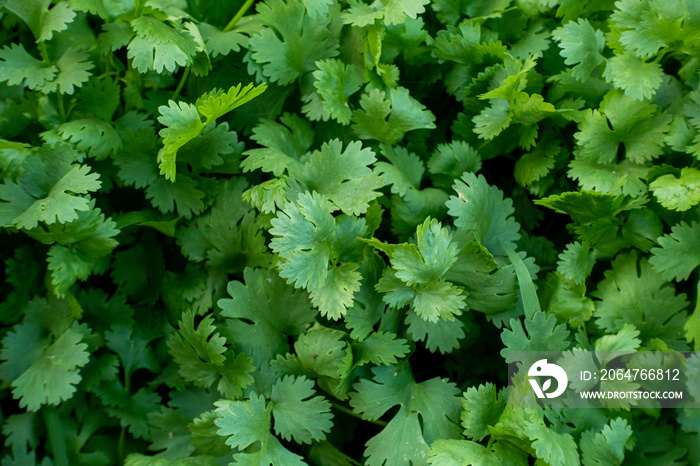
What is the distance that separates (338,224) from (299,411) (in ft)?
1.23

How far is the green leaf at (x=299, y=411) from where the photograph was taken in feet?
3.70

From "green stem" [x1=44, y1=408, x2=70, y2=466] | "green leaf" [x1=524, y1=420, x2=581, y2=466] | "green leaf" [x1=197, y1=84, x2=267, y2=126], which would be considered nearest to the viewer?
"green leaf" [x1=524, y1=420, x2=581, y2=466]

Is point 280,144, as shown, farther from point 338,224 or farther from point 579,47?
point 579,47

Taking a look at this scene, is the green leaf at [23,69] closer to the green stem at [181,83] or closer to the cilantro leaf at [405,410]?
the green stem at [181,83]

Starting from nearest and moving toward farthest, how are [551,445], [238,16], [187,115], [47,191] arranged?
[551,445] < [187,115] < [47,191] < [238,16]

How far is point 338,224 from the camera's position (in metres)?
1.17

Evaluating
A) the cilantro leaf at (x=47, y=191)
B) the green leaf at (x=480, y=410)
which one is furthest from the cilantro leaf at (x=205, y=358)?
the green leaf at (x=480, y=410)

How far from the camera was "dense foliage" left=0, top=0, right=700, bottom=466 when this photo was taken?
3.71 feet

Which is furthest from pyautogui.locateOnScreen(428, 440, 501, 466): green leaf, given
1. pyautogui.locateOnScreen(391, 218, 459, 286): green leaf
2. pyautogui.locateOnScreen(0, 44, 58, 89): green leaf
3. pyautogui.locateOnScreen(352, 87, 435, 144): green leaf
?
pyautogui.locateOnScreen(0, 44, 58, 89): green leaf

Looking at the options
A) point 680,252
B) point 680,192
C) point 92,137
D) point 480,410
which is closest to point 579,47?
point 680,192

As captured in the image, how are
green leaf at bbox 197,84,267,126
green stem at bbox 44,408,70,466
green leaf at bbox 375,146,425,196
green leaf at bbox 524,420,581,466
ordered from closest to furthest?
green leaf at bbox 524,420,581,466 → green leaf at bbox 197,84,267,126 → green leaf at bbox 375,146,425,196 → green stem at bbox 44,408,70,466

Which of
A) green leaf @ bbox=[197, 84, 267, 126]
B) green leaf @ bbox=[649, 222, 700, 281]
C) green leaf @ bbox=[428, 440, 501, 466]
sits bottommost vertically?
green leaf @ bbox=[428, 440, 501, 466]

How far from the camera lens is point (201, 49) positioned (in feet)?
4.00

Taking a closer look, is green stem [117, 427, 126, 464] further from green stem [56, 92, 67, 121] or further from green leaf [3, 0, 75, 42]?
green leaf [3, 0, 75, 42]
